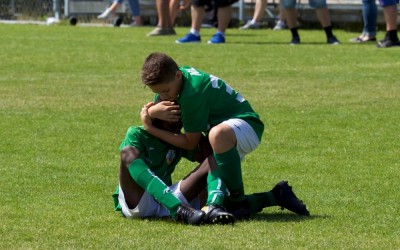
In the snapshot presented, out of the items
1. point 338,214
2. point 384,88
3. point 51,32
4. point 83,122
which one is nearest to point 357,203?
point 338,214

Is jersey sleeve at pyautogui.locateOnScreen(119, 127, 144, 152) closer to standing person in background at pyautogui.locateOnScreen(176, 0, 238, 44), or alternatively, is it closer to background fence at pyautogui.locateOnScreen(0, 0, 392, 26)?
standing person in background at pyautogui.locateOnScreen(176, 0, 238, 44)

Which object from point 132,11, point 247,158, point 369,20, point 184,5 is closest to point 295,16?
point 369,20

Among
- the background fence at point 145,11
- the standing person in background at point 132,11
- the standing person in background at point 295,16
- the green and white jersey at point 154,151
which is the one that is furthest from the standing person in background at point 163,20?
the green and white jersey at point 154,151

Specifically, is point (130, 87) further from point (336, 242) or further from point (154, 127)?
point (336, 242)

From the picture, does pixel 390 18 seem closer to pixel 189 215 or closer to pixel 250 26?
pixel 250 26

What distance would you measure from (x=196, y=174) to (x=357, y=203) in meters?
1.01

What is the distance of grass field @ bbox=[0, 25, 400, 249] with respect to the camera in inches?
239

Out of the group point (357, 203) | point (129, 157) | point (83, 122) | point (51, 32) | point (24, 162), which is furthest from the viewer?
point (51, 32)

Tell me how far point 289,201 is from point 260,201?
0.61ft

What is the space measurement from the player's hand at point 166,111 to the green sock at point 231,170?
31cm

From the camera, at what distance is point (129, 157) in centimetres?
641

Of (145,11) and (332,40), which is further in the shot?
(145,11)

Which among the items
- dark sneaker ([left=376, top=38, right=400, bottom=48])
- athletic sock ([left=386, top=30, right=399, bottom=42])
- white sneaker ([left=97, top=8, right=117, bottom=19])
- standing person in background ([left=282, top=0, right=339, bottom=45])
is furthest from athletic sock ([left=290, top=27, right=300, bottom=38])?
white sneaker ([left=97, top=8, right=117, bottom=19])

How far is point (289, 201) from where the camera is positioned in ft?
21.4
